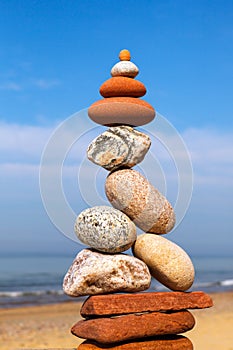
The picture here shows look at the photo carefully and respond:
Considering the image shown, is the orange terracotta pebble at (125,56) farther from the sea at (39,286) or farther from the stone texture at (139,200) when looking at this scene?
the sea at (39,286)

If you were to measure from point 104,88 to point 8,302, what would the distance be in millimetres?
14048

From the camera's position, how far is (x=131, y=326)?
7535 mm

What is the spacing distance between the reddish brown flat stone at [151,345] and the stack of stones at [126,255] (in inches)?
0.5

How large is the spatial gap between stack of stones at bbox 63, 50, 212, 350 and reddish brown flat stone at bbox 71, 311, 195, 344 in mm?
13

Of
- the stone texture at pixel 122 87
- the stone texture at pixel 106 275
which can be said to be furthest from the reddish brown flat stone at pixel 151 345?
the stone texture at pixel 122 87

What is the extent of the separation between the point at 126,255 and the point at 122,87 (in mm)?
2388

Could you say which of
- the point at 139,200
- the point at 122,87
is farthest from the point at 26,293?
the point at 122,87

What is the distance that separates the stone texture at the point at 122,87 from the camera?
809 cm

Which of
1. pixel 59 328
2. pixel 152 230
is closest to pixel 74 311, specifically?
pixel 59 328

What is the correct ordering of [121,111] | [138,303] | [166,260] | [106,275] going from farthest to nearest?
[121,111] → [166,260] → [138,303] → [106,275]

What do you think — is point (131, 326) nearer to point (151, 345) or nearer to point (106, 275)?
point (151, 345)

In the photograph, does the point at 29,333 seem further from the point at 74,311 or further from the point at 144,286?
the point at 144,286

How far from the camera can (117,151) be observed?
7.98 meters

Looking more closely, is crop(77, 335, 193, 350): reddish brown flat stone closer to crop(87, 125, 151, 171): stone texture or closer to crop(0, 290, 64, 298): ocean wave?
crop(87, 125, 151, 171): stone texture
